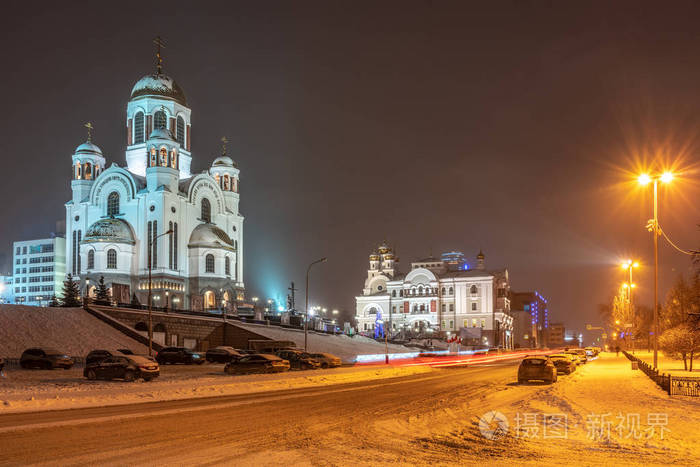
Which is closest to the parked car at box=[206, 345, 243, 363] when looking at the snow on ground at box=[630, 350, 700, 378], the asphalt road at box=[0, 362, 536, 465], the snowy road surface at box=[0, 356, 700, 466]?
the asphalt road at box=[0, 362, 536, 465]

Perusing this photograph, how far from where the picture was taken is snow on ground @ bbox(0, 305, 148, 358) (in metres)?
44.3

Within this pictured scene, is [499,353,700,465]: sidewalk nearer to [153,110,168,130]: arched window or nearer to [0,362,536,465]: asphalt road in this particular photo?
[0,362,536,465]: asphalt road

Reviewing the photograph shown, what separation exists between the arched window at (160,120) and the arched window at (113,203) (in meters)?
11.6

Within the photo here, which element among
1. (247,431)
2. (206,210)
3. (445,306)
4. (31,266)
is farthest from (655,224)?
(31,266)

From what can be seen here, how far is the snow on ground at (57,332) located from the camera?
44.3m

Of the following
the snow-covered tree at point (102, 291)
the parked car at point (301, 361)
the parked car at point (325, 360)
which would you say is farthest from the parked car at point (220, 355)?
the snow-covered tree at point (102, 291)

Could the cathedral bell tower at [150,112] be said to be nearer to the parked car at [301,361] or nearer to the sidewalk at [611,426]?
the parked car at [301,361]

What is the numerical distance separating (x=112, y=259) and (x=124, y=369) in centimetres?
5393

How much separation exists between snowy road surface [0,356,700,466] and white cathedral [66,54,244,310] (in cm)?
5751

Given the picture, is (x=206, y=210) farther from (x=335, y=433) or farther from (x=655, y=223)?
(x=335, y=433)

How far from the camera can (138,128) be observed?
94.0 metres

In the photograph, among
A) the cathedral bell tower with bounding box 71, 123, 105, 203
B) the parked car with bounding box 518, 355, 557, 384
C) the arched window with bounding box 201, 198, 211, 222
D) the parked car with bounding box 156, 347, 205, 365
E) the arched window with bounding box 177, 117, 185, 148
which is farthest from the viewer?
the arched window with bounding box 177, 117, 185, 148

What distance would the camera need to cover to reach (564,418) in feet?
56.6

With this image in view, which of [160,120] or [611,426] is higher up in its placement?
[160,120]
